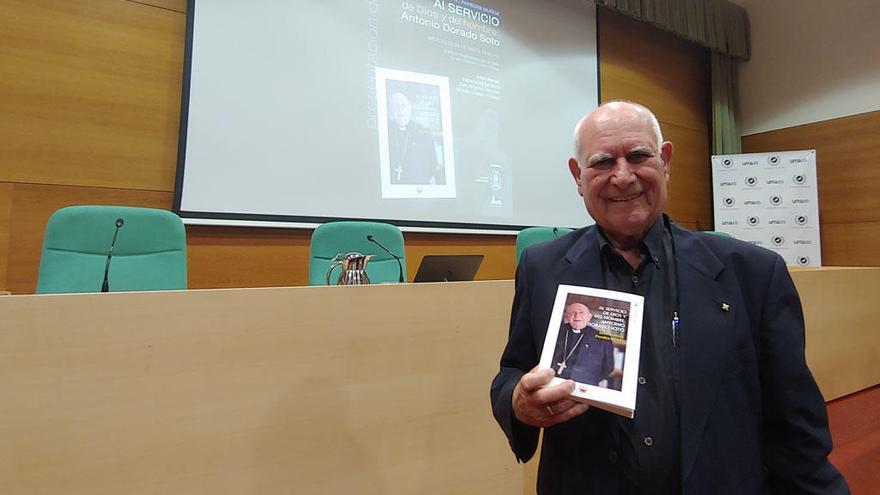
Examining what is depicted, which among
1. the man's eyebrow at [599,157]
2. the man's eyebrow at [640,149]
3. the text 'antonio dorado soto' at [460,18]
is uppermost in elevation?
the text 'antonio dorado soto' at [460,18]

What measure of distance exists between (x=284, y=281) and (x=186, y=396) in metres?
2.05

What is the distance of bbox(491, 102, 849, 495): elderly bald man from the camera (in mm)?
706

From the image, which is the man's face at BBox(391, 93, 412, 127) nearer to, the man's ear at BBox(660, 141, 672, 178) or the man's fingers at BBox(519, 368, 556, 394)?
the man's ear at BBox(660, 141, 672, 178)

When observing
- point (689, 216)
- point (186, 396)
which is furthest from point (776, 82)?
point (186, 396)

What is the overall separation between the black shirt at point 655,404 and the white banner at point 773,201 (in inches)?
175

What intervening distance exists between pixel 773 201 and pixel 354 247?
4.35 meters

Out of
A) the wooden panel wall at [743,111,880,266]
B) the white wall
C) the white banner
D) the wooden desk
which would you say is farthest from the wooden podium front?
the white wall

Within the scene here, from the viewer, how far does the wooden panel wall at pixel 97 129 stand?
2318 mm

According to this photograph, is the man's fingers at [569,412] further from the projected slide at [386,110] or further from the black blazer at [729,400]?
the projected slide at [386,110]

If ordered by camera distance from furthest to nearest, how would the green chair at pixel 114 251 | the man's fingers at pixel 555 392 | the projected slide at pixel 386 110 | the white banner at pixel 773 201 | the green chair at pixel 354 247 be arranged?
the white banner at pixel 773 201 → the projected slide at pixel 386 110 → the green chair at pixel 354 247 → the green chair at pixel 114 251 → the man's fingers at pixel 555 392

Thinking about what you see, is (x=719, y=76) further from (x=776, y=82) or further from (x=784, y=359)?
(x=784, y=359)

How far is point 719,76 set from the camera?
503 centimetres

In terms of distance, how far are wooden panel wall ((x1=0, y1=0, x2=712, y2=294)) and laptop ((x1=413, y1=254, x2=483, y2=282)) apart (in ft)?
5.11

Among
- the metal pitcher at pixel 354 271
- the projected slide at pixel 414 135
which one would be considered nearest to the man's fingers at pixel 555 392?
the metal pitcher at pixel 354 271
